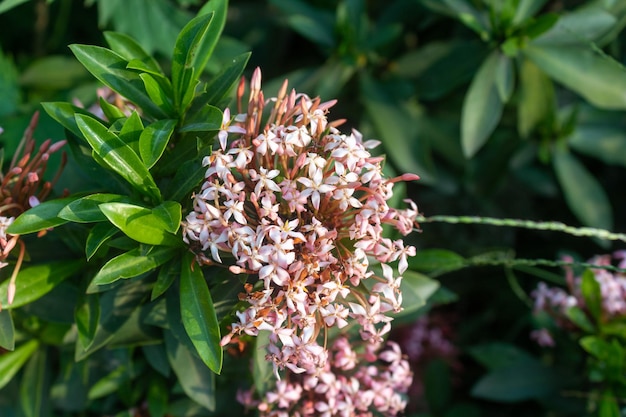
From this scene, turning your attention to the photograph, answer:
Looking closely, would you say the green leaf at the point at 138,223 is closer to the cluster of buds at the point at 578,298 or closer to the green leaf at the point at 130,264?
the green leaf at the point at 130,264

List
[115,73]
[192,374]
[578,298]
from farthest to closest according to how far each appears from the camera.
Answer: [578,298] < [192,374] < [115,73]

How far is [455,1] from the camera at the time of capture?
4.82ft

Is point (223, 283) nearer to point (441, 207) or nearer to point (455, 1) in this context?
point (455, 1)

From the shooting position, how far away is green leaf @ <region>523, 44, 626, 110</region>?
141cm

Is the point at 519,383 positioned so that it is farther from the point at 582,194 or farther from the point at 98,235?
the point at 98,235

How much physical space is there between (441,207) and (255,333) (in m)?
1.09

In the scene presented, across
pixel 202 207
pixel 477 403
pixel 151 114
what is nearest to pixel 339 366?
pixel 202 207

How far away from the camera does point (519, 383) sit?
1396 millimetres

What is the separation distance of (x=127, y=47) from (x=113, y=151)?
232 mm

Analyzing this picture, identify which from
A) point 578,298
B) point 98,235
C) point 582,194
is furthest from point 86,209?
point 582,194

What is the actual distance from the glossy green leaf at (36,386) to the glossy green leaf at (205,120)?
538mm

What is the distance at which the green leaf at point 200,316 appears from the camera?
2.72ft

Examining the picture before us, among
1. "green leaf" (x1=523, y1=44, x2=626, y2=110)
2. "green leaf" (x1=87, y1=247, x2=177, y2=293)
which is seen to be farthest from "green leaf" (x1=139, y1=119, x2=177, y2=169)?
"green leaf" (x1=523, y1=44, x2=626, y2=110)

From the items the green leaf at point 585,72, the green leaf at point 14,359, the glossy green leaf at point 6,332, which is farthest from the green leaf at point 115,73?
the green leaf at point 585,72
